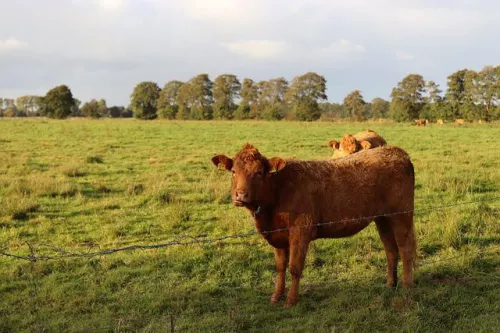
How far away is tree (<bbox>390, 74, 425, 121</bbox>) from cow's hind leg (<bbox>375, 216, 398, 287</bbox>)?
71.1 meters

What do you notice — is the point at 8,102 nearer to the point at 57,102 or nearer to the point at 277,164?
the point at 57,102

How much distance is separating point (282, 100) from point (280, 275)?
276 ft

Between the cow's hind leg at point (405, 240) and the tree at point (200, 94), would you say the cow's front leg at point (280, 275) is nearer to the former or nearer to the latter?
the cow's hind leg at point (405, 240)

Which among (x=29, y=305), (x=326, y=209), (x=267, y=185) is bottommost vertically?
(x=29, y=305)

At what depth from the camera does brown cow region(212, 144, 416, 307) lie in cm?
522

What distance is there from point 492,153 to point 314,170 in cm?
1825

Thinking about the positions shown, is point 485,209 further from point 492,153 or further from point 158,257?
point 492,153

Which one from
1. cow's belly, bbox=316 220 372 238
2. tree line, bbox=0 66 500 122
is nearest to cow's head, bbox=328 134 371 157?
cow's belly, bbox=316 220 372 238

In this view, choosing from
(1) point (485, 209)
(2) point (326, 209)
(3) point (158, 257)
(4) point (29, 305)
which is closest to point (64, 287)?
(4) point (29, 305)

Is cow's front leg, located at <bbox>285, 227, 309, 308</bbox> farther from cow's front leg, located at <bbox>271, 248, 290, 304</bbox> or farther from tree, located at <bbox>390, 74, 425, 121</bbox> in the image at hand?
tree, located at <bbox>390, 74, 425, 121</bbox>

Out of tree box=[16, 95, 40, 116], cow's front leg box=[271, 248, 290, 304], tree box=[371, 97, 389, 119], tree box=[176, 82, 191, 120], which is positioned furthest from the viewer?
tree box=[16, 95, 40, 116]

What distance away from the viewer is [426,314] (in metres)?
5.02

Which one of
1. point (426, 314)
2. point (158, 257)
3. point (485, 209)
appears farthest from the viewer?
point (485, 209)

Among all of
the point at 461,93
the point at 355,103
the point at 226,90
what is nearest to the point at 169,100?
the point at 226,90
